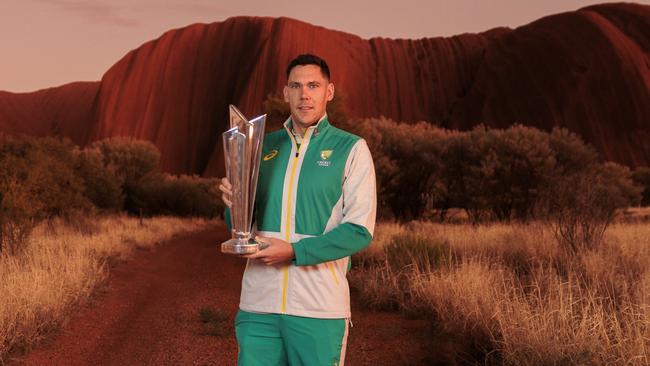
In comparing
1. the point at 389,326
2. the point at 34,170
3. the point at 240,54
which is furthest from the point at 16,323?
the point at 240,54

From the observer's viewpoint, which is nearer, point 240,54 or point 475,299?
point 475,299

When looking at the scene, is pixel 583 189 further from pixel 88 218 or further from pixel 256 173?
pixel 88 218

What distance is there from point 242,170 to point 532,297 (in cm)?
554

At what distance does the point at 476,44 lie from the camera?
72812mm

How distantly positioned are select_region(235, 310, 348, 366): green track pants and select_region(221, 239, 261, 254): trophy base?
352mm

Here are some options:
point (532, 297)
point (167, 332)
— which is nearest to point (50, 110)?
point (167, 332)

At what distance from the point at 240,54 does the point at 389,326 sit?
62505 millimetres

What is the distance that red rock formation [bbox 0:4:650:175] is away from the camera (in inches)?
2117

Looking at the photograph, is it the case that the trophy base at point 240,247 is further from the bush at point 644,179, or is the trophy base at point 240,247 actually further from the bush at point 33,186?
the bush at point 644,179

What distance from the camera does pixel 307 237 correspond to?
97.7 inches

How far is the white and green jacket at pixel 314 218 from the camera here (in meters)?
2.51

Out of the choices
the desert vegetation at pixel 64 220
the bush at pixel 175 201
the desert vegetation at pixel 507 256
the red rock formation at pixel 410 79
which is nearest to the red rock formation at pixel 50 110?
the red rock formation at pixel 410 79

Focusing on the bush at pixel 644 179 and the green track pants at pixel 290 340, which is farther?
the bush at pixel 644 179

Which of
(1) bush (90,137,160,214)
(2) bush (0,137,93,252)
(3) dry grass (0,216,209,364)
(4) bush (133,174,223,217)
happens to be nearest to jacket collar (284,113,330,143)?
(3) dry grass (0,216,209,364)
